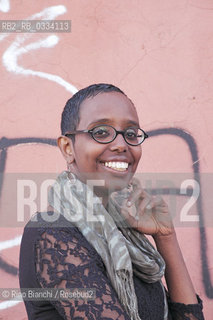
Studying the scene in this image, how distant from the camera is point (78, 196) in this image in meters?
1.22

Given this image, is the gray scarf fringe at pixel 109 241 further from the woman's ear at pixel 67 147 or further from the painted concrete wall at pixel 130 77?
the painted concrete wall at pixel 130 77

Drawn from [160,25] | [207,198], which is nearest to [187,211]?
[207,198]

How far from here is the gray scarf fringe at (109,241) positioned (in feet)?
3.67

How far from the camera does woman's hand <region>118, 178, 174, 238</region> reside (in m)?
1.40

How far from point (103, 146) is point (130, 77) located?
58.1 inches

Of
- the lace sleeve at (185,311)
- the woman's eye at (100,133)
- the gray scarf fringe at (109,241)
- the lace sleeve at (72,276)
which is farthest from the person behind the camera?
the lace sleeve at (185,311)

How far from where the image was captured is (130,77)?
259cm

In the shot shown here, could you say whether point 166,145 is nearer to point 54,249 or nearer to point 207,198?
point 207,198

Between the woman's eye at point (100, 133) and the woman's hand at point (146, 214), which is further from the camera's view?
the woman's hand at point (146, 214)

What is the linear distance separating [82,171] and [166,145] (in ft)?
4.58

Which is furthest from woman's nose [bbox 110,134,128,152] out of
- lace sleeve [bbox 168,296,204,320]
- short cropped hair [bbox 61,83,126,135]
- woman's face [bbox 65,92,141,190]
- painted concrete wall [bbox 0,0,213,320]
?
painted concrete wall [bbox 0,0,213,320]

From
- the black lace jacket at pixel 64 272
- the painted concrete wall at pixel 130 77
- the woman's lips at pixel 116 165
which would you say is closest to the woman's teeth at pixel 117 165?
the woman's lips at pixel 116 165

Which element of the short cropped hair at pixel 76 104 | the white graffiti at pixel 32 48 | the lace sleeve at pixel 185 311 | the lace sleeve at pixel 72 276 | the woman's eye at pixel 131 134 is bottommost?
the lace sleeve at pixel 185 311

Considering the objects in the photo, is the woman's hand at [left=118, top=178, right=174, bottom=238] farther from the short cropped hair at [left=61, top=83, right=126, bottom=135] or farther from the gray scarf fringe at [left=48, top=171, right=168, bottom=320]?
the short cropped hair at [left=61, top=83, right=126, bottom=135]
